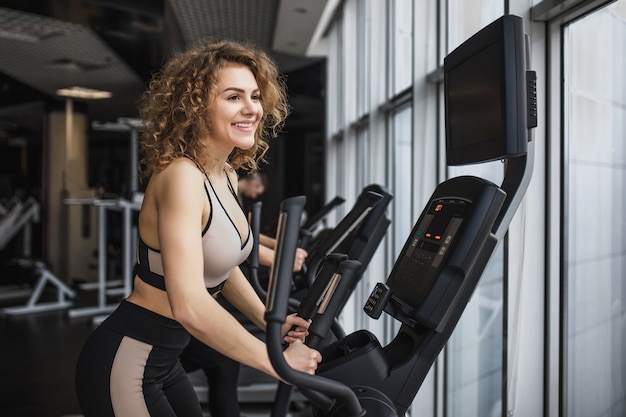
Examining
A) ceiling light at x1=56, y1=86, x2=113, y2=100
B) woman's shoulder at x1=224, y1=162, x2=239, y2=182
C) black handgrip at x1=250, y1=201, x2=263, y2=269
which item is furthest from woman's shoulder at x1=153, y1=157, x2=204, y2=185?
ceiling light at x1=56, y1=86, x2=113, y2=100

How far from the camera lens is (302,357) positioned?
1.17 m

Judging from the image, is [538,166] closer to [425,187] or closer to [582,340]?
[582,340]

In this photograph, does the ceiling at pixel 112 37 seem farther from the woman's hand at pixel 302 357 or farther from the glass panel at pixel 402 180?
the woman's hand at pixel 302 357

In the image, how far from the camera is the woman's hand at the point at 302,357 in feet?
3.82

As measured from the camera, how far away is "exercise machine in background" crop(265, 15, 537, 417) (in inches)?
46.7

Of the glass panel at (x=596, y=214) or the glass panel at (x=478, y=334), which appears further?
the glass panel at (x=478, y=334)

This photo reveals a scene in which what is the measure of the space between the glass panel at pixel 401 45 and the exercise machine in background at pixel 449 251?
8.38 feet

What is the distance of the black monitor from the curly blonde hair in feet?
1.66

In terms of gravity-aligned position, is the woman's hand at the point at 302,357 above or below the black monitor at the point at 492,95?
below

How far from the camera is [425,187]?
295cm

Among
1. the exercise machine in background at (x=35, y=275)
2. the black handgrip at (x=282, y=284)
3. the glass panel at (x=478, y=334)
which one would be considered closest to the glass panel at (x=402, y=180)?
the glass panel at (x=478, y=334)

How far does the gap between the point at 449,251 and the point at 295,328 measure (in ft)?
1.35

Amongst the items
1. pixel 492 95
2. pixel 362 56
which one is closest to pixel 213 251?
pixel 492 95

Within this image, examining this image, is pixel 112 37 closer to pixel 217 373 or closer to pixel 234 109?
pixel 217 373
